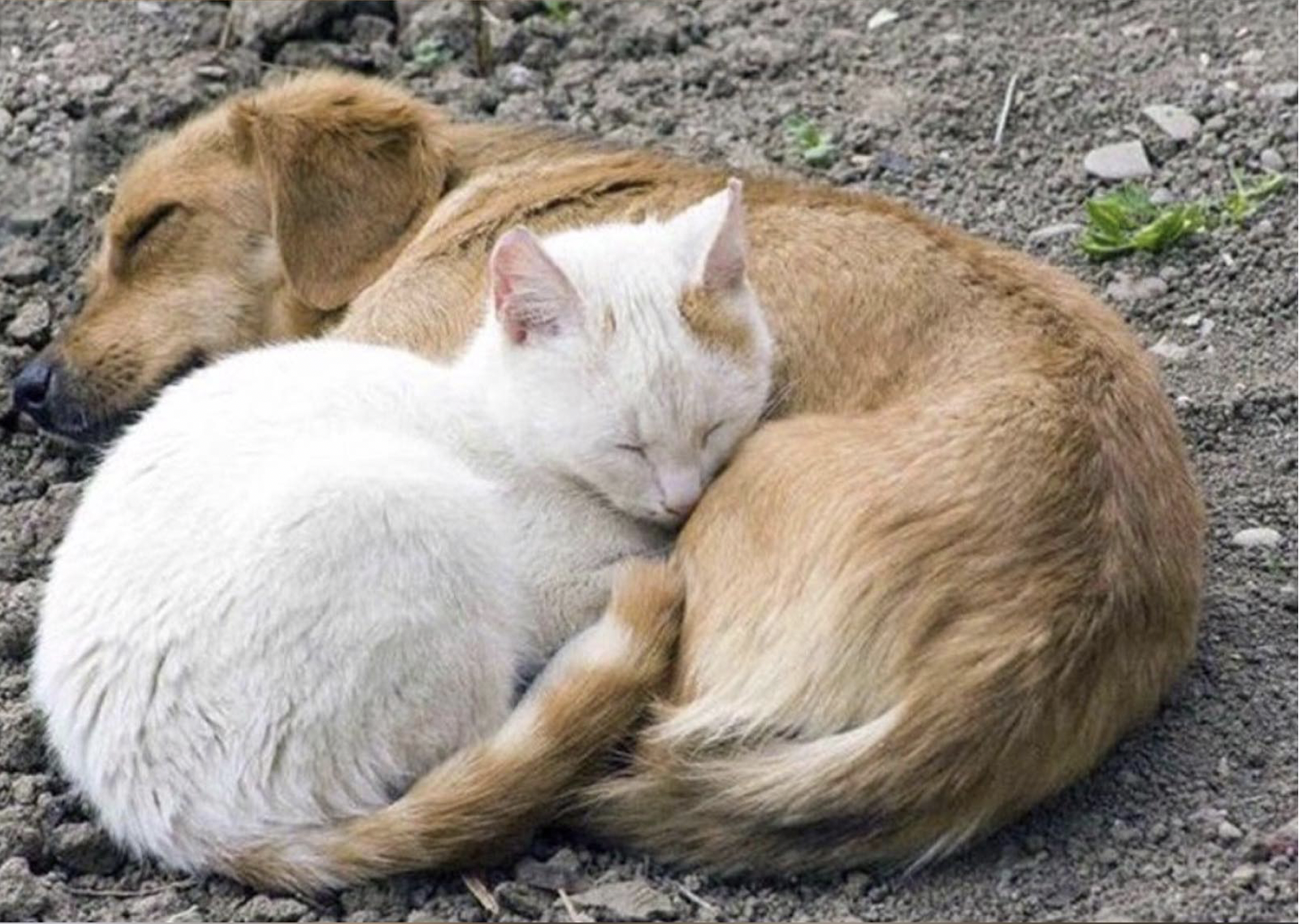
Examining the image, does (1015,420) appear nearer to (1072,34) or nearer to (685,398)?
(685,398)

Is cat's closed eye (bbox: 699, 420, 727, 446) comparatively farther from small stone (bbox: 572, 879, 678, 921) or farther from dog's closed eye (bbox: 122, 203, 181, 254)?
dog's closed eye (bbox: 122, 203, 181, 254)

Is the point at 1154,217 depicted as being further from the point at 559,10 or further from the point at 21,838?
the point at 21,838

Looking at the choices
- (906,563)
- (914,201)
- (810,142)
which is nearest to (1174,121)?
(914,201)

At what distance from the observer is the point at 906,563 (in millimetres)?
4883

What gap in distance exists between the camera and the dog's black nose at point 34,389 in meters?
6.58

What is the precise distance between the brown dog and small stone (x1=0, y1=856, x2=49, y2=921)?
2.00 ft

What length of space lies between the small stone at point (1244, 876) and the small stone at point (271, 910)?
1.61 m

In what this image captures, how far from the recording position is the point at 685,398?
17.2 feet

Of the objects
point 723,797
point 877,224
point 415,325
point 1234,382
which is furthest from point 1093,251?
point 723,797

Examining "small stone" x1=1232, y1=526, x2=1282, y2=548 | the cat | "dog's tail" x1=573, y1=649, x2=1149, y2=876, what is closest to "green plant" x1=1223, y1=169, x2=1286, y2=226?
"small stone" x1=1232, y1=526, x2=1282, y2=548

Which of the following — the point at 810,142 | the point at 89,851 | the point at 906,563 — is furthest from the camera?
the point at 810,142

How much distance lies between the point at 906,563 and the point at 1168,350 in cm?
184

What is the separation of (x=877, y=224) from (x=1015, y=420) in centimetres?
83

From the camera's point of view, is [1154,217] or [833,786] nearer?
[833,786]
